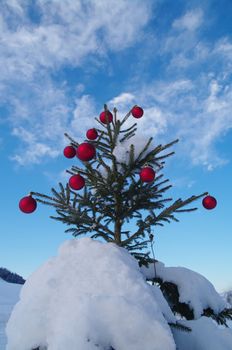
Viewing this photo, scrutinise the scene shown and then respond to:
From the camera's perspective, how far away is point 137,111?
5.40m

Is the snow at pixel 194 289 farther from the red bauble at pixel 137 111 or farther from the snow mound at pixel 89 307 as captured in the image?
the red bauble at pixel 137 111

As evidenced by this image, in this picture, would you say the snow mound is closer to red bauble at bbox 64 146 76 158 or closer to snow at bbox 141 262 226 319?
snow at bbox 141 262 226 319

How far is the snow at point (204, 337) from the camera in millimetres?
3421

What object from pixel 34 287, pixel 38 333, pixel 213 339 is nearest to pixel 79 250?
pixel 34 287

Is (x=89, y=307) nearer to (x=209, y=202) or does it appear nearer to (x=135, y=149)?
(x=209, y=202)

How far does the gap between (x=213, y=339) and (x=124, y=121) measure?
356 cm

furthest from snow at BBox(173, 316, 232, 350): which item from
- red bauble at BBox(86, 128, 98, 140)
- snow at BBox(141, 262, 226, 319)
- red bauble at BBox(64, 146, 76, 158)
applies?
red bauble at BBox(86, 128, 98, 140)

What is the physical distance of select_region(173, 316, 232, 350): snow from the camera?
342cm

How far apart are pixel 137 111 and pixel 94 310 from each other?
12.3 feet

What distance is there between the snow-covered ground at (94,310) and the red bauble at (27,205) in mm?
1019

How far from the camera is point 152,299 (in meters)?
2.70

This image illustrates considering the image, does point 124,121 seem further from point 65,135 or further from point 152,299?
point 152,299

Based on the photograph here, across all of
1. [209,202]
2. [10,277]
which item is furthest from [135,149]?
[10,277]

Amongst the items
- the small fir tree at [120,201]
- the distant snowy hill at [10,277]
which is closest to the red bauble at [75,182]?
the small fir tree at [120,201]
